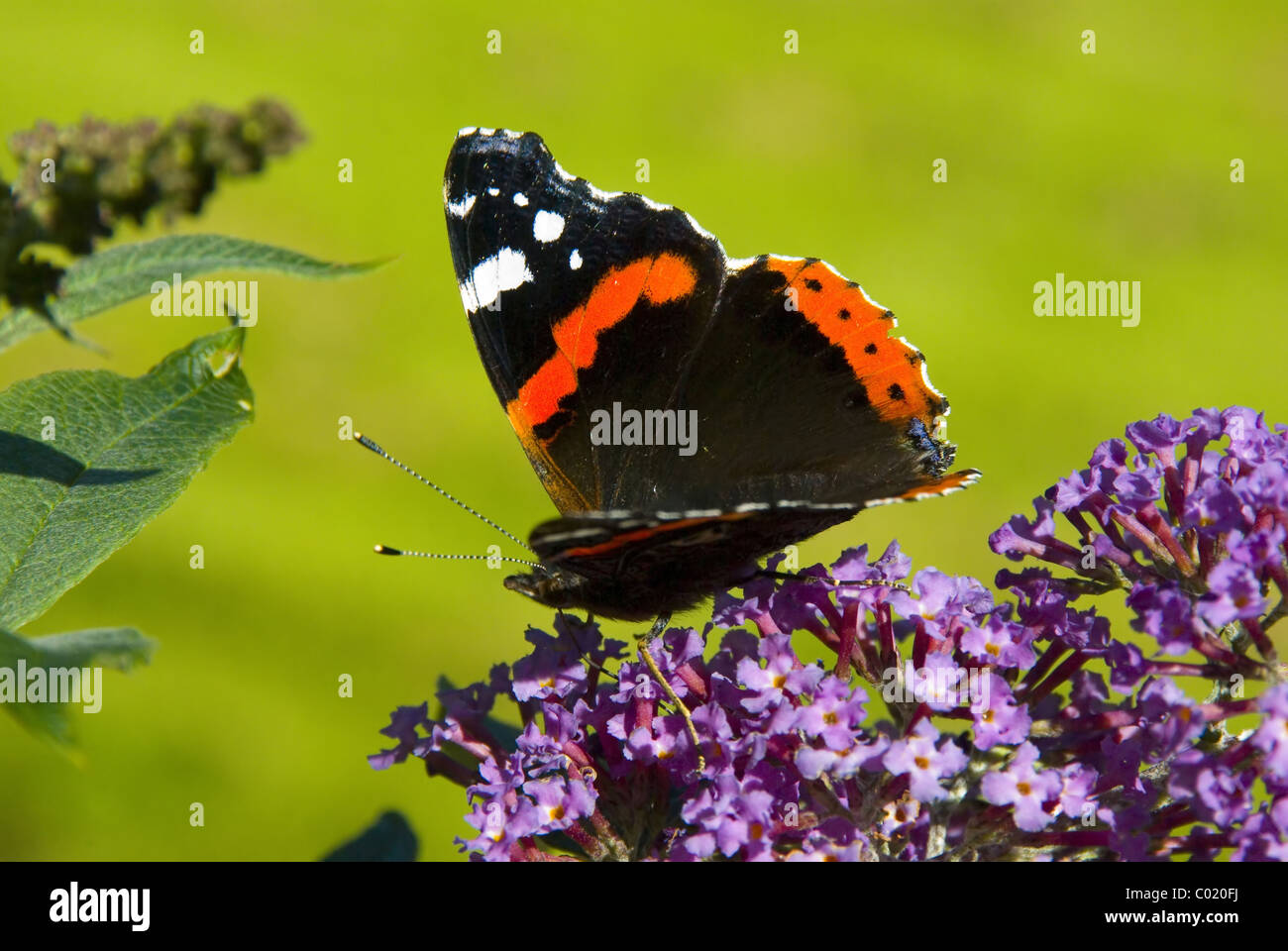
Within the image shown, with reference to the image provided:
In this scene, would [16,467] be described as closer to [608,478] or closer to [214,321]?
[608,478]

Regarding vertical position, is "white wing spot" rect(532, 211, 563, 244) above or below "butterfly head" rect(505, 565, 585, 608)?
above

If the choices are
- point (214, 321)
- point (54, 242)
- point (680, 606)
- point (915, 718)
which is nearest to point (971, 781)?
point (915, 718)

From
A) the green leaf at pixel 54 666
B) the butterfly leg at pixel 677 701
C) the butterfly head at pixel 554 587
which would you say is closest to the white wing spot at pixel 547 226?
the butterfly head at pixel 554 587

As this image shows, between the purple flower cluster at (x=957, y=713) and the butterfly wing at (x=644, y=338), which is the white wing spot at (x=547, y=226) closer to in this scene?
the butterfly wing at (x=644, y=338)

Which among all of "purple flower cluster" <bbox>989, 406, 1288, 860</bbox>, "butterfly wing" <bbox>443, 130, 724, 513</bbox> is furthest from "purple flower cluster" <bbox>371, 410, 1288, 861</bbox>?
"butterfly wing" <bbox>443, 130, 724, 513</bbox>

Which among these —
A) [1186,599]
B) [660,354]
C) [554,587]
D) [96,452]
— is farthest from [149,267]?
[1186,599]

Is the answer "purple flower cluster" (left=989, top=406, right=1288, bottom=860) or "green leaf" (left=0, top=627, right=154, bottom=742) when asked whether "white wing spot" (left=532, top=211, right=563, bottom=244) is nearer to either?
"purple flower cluster" (left=989, top=406, right=1288, bottom=860)

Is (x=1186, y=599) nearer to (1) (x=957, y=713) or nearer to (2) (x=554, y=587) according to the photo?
(1) (x=957, y=713)
